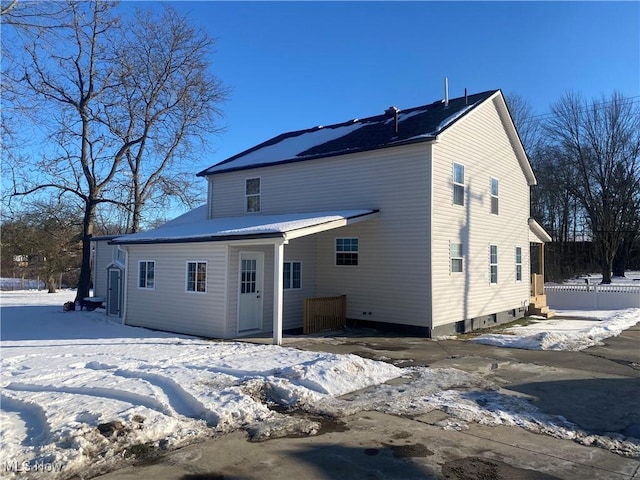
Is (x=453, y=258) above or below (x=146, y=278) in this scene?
above

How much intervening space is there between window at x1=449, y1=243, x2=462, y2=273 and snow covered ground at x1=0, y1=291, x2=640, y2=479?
19.5 ft

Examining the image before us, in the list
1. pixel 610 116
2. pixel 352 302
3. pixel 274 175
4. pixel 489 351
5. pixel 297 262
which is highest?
pixel 610 116

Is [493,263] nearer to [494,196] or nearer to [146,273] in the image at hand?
[494,196]

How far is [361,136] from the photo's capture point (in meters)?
16.3

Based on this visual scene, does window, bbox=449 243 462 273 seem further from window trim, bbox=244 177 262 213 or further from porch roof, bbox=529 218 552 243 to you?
window trim, bbox=244 177 262 213

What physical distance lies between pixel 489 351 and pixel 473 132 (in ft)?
25.7

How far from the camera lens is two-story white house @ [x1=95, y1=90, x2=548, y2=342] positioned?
13023 mm

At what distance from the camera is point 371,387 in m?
7.62

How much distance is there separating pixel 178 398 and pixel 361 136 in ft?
39.0

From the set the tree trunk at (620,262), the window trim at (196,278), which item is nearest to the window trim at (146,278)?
the window trim at (196,278)

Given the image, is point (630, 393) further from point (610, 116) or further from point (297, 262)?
point (610, 116)

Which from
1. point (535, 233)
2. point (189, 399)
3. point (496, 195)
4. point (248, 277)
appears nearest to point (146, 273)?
point (248, 277)

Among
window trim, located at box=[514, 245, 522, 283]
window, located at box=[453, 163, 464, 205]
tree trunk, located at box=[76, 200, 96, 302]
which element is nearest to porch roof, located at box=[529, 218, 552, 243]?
window trim, located at box=[514, 245, 522, 283]

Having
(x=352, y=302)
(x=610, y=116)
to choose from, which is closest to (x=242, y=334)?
(x=352, y=302)
